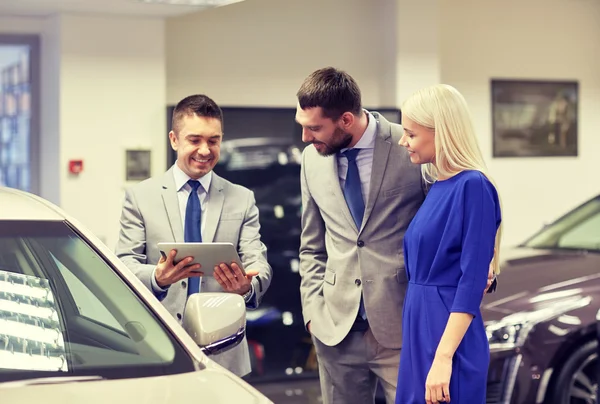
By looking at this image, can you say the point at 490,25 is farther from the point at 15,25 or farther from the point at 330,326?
the point at 330,326

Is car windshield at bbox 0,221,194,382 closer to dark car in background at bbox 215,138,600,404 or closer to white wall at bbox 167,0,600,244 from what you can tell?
dark car in background at bbox 215,138,600,404

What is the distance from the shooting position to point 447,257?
2.88 metres

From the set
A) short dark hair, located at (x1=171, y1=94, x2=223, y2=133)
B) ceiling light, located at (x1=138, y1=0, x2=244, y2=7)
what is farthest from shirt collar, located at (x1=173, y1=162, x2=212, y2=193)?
ceiling light, located at (x1=138, y1=0, x2=244, y2=7)

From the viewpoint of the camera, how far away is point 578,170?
888 centimetres

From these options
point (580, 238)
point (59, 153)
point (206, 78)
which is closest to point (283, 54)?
point (206, 78)

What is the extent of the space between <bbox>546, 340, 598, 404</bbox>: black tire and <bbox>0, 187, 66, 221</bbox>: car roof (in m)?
3.13

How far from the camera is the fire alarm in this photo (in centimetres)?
664

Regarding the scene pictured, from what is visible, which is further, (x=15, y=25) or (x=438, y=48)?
(x=438, y=48)

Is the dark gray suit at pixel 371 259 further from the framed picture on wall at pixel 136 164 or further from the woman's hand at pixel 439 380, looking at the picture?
the framed picture on wall at pixel 136 164

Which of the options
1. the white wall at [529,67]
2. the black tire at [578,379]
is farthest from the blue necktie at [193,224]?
the white wall at [529,67]

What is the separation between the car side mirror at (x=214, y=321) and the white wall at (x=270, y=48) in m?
4.73

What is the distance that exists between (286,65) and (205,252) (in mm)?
4675

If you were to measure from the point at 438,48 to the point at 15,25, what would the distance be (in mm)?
3211

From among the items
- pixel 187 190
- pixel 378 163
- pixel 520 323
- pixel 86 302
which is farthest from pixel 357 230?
pixel 520 323
